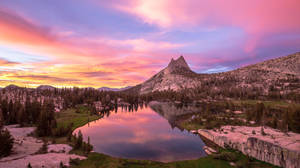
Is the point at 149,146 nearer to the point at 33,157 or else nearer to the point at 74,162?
the point at 74,162

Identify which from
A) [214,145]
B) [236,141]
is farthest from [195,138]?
[236,141]

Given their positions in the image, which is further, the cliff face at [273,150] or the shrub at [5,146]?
the shrub at [5,146]

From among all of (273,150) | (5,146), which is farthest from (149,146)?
(5,146)

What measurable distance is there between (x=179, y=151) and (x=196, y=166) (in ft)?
36.1

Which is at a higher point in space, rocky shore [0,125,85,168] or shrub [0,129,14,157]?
shrub [0,129,14,157]

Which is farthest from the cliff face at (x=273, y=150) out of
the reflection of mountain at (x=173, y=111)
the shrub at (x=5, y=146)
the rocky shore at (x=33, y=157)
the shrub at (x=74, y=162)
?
the shrub at (x=5, y=146)

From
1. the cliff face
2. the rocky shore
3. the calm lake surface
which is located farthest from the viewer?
the calm lake surface

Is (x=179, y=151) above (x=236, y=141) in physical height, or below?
below

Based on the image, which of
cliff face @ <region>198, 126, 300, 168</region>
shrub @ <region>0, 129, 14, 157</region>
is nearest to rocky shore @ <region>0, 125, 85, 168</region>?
shrub @ <region>0, 129, 14, 157</region>

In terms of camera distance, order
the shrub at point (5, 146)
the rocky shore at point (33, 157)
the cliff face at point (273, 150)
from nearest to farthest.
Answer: the rocky shore at point (33, 157) < the cliff face at point (273, 150) < the shrub at point (5, 146)

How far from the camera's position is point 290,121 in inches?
1946

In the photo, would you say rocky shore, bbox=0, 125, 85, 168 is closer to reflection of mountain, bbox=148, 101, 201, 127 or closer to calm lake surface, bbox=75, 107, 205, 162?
calm lake surface, bbox=75, 107, 205, 162

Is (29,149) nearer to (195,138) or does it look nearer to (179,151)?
(179,151)

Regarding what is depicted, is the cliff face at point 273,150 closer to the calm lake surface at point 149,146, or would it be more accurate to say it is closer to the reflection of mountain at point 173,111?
the calm lake surface at point 149,146
